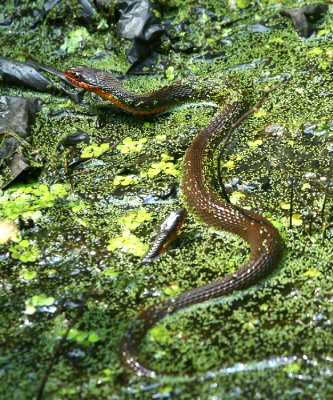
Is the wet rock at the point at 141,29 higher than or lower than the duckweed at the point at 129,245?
higher

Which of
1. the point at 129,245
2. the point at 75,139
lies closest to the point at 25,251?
the point at 129,245

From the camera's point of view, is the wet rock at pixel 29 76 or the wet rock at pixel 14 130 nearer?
the wet rock at pixel 14 130

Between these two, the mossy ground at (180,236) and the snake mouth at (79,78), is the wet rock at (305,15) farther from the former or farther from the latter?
the snake mouth at (79,78)

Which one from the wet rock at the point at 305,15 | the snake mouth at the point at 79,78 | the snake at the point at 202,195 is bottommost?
the snake at the point at 202,195

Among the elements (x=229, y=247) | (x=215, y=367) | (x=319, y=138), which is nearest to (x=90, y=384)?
(x=215, y=367)

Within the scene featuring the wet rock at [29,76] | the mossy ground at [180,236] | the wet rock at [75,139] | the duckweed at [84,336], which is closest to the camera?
the mossy ground at [180,236]

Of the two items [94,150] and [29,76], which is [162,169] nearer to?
[94,150]

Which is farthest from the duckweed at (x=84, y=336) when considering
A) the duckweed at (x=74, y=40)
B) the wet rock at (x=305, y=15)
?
the wet rock at (x=305, y=15)
